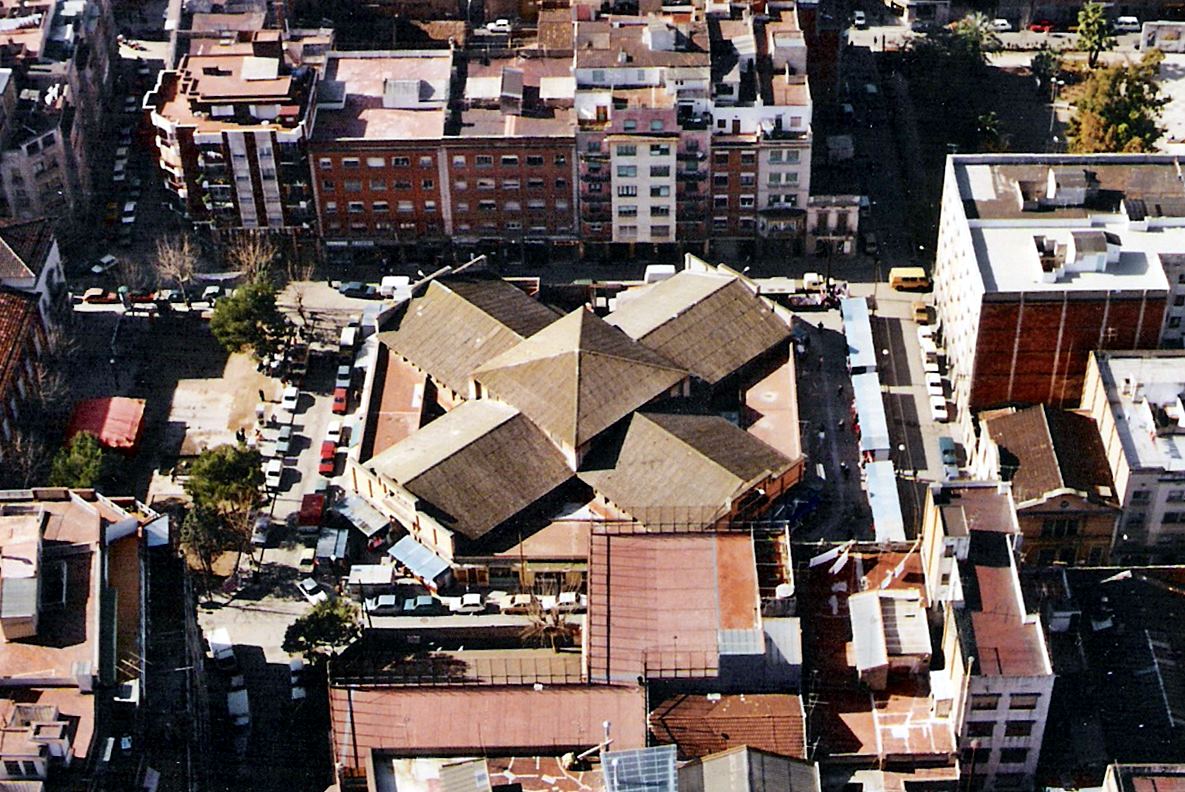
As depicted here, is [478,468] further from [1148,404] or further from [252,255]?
[1148,404]

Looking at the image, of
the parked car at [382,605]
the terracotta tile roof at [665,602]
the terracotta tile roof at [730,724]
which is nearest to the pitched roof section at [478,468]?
the parked car at [382,605]

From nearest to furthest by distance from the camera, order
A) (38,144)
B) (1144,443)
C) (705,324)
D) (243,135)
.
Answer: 1. (1144,443)
2. (705,324)
3. (243,135)
4. (38,144)

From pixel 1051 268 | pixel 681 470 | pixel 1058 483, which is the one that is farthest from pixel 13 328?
pixel 1058 483

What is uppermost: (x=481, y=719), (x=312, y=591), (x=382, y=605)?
(x=481, y=719)

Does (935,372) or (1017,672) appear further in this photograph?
(935,372)

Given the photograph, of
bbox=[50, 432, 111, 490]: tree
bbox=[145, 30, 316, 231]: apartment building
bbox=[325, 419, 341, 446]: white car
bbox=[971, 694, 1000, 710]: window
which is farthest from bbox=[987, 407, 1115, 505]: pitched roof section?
bbox=[50, 432, 111, 490]: tree

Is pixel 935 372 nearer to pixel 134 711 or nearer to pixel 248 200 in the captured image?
pixel 248 200

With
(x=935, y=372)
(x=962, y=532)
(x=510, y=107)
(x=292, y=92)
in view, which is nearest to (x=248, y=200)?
(x=292, y=92)
